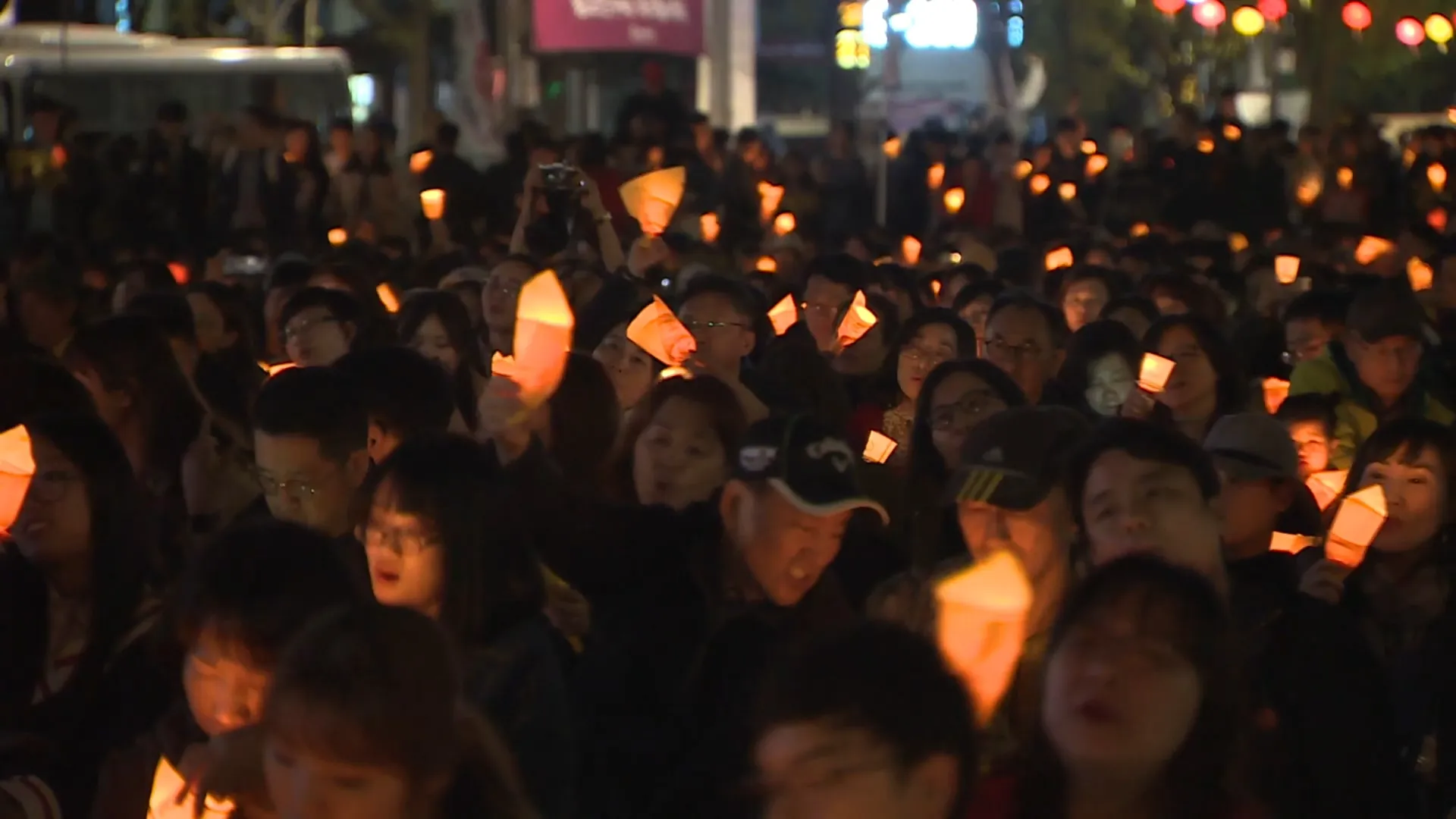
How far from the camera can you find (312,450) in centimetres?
516

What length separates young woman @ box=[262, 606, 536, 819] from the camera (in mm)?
2939

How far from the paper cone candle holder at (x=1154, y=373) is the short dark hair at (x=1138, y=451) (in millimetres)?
2597

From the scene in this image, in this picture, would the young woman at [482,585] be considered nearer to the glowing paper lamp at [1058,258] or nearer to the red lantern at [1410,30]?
the glowing paper lamp at [1058,258]

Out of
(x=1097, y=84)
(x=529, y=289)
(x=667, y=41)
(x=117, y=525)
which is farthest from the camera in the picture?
(x=1097, y=84)

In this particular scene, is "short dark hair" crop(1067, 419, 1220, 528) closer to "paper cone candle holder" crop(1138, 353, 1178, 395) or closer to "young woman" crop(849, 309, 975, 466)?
"paper cone candle holder" crop(1138, 353, 1178, 395)

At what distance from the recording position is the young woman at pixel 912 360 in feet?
24.9

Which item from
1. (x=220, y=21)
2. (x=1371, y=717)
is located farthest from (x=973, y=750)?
(x=220, y=21)

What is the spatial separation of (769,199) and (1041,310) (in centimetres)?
800

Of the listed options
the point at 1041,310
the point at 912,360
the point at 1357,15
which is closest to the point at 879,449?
the point at 912,360

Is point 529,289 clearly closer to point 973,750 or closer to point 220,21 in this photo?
point 973,750

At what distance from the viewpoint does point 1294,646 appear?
4.48 metres

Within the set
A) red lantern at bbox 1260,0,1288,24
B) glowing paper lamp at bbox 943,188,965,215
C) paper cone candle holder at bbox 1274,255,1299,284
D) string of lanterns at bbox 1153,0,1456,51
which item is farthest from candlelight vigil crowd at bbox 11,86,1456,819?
string of lanterns at bbox 1153,0,1456,51

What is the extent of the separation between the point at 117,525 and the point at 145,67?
18664mm

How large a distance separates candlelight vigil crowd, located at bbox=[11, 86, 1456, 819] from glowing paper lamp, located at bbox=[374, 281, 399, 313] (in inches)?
1.5
